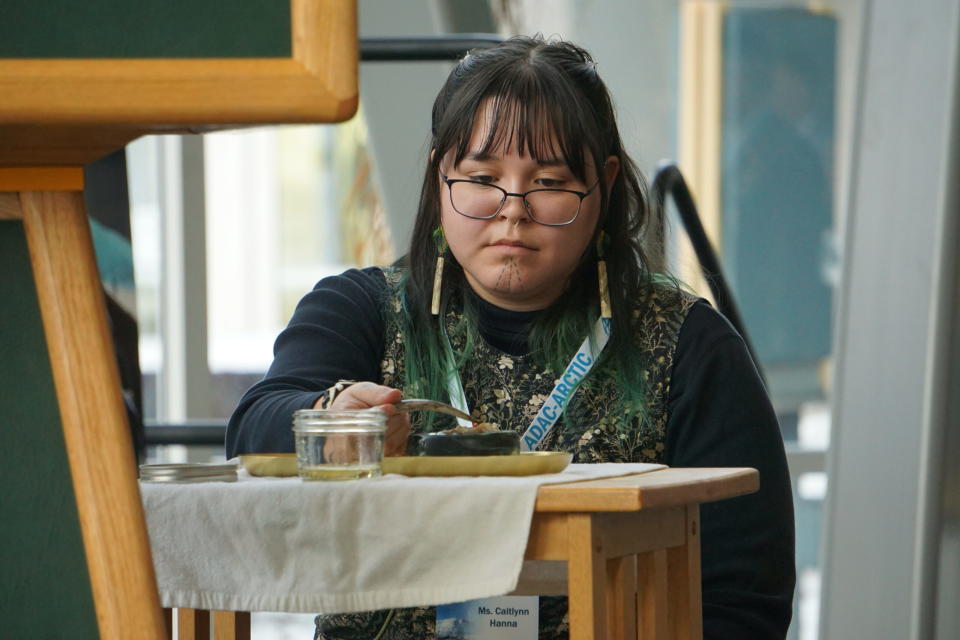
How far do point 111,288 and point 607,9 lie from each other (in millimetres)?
2680

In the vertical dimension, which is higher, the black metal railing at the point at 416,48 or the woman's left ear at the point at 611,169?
the black metal railing at the point at 416,48

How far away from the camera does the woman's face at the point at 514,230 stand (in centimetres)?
160

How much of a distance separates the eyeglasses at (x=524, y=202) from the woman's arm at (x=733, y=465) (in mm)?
206

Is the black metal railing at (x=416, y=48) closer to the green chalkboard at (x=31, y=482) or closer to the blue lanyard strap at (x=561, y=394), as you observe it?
the blue lanyard strap at (x=561, y=394)

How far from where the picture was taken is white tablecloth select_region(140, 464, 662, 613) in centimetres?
103

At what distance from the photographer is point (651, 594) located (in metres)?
1.13

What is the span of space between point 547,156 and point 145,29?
0.96 metres

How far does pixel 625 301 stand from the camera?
1721mm

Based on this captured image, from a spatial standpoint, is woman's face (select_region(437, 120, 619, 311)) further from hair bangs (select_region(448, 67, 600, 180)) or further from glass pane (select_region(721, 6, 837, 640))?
glass pane (select_region(721, 6, 837, 640))

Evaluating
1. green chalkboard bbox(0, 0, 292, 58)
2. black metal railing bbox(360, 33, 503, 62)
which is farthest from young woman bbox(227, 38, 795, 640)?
green chalkboard bbox(0, 0, 292, 58)

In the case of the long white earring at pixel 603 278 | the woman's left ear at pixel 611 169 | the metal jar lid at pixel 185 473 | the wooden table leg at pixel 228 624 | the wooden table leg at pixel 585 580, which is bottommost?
the wooden table leg at pixel 228 624

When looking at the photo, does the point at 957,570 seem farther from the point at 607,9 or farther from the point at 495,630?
the point at 607,9

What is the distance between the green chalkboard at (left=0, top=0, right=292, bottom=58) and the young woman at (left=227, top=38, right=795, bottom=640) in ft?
2.49

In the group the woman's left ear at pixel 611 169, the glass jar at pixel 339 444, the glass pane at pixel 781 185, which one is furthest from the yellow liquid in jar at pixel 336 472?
the glass pane at pixel 781 185
